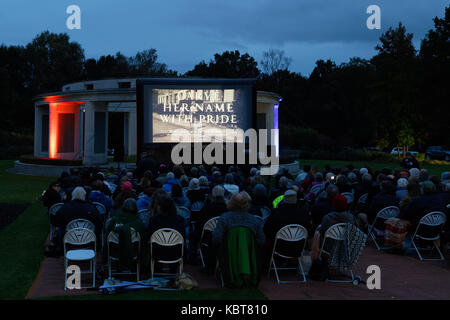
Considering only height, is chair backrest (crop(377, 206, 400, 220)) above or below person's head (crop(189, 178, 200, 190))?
below

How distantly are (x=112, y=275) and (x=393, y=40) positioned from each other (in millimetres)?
50039

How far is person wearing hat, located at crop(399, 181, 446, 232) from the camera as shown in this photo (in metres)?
7.18

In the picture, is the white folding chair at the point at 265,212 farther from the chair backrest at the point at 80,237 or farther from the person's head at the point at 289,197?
the chair backrest at the point at 80,237

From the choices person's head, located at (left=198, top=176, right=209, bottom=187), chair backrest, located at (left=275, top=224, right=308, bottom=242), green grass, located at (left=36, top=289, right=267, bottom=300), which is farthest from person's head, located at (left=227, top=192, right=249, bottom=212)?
person's head, located at (left=198, top=176, right=209, bottom=187)

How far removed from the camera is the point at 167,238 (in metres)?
5.87

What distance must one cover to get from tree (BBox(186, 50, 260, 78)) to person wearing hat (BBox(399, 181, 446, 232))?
5980 centimetres

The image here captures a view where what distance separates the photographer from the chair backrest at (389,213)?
772cm

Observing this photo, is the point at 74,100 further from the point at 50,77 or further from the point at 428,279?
the point at 50,77

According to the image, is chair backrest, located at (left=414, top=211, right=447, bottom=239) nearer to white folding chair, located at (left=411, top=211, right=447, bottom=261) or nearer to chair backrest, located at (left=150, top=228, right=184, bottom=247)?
white folding chair, located at (left=411, top=211, right=447, bottom=261)

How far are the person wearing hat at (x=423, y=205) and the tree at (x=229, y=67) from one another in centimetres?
5980

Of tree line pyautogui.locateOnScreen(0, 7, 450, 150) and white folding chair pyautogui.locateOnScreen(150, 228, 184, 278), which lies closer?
white folding chair pyautogui.locateOnScreen(150, 228, 184, 278)

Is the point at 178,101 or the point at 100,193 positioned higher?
the point at 178,101

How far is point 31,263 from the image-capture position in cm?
700

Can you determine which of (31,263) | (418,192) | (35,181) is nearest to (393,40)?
(35,181)
